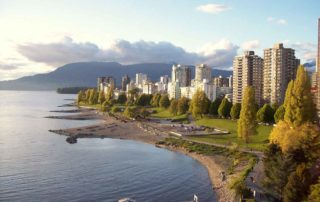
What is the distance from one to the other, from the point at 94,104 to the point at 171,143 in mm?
113346

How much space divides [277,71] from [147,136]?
4222 centimetres

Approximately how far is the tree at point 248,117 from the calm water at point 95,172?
8270 millimetres

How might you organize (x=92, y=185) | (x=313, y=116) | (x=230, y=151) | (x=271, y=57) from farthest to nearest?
(x=271, y=57), (x=230, y=151), (x=313, y=116), (x=92, y=185)

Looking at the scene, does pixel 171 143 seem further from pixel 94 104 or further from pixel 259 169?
pixel 94 104

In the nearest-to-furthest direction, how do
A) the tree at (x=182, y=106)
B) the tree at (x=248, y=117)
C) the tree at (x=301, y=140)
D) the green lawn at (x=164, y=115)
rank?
1. the tree at (x=301, y=140)
2. the tree at (x=248, y=117)
3. the green lawn at (x=164, y=115)
4. the tree at (x=182, y=106)

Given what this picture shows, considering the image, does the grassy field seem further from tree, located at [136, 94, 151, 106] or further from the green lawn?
tree, located at [136, 94, 151, 106]

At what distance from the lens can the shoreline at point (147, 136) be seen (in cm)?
3901

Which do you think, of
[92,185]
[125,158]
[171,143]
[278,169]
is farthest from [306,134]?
[171,143]

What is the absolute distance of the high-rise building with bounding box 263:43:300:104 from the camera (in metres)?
98.9

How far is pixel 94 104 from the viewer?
6919 inches

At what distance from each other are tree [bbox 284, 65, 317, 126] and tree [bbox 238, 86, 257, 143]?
9.73 m

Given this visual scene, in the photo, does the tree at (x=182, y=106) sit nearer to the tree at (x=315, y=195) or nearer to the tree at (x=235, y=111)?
the tree at (x=235, y=111)

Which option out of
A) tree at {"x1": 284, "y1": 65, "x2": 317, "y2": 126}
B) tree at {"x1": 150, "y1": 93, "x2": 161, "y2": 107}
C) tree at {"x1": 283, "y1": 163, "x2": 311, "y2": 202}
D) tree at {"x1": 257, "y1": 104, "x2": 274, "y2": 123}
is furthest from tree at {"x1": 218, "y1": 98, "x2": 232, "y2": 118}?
tree at {"x1": 283, "y1": 163, "x2": 311, "y2": 202}

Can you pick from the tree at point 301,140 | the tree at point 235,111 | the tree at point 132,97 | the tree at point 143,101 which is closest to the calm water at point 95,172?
the tree at point 301,140
